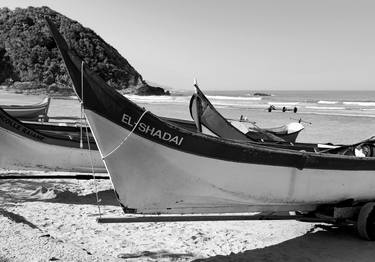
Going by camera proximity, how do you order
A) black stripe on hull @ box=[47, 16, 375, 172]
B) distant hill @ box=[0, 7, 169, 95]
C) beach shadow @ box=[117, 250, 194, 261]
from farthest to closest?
distant hill @ box=[0, 7, 169, 95], beach shadow @ box=[117, 250, 194, 261], black stripe on hull @ box=[47, 16, 375, 172]

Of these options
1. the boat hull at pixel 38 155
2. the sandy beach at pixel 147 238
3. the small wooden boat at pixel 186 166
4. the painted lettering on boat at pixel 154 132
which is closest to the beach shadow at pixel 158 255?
the sandy beach at pixel 147 238

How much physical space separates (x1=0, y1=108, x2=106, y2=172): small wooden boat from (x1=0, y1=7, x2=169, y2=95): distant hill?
51.6 metres

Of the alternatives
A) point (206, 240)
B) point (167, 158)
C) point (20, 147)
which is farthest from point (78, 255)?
point (20, 147)

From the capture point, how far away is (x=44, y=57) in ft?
224

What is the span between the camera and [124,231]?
5.31m

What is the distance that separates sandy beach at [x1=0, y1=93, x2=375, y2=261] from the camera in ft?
14.2

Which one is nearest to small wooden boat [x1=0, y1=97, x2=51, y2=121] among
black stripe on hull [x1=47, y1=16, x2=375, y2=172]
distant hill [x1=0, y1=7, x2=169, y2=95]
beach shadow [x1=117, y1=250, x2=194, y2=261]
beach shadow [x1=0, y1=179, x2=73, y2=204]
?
beach shadow [x1=0, y1=179, x2=73, y2=204]

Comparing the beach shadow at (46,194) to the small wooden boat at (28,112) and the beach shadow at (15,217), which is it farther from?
the small wooden boat at (28,112)

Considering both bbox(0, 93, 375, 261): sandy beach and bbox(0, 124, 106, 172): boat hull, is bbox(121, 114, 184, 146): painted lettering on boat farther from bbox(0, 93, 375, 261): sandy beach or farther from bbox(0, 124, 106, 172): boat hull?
bbox(0, 124, 106, 172): boat hull

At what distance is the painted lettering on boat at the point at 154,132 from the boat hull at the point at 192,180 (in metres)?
0.07

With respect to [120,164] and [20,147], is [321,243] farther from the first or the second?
[20,147]

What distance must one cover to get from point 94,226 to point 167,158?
184 centimetres

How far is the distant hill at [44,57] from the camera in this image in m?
63.8

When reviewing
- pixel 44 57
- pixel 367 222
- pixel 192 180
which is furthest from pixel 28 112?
pixel 44 57
